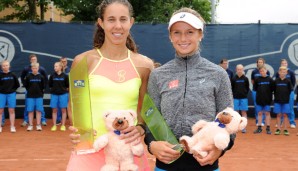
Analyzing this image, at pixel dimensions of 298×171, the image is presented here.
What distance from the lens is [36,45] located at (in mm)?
11531

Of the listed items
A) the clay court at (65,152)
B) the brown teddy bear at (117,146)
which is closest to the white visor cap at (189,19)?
the brown teddy bear at (117,146)

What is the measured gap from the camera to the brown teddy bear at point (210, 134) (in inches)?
83.3

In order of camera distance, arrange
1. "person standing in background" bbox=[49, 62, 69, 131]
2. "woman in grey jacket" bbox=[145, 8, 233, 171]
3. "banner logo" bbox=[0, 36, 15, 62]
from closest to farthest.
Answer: "woman in grey jacket" bbox=[145, 8, 233, 171] → "person standing in background" bbox=[49, 62, 69, 131] → "banner logo" bbox=[0, 36, 15, 62]

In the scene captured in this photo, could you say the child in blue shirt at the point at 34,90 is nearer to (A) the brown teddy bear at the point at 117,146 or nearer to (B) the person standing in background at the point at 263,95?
(B) the person standing in background at the point at 263,95

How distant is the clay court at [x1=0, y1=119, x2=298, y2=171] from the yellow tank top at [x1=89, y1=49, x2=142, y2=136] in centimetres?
402

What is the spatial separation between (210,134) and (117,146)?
1.64 feet

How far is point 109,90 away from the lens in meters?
2.36

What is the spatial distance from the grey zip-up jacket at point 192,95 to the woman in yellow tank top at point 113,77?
20 cm

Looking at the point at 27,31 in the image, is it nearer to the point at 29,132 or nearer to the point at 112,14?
the point at 29,132

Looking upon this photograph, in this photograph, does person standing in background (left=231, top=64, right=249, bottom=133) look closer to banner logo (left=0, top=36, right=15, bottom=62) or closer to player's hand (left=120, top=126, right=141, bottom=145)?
banner logo (left=0, top=36, right=15, bottom=62)

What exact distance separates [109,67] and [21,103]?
9.78 metres

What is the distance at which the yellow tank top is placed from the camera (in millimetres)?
2361

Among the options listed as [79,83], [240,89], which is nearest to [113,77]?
[79,83]

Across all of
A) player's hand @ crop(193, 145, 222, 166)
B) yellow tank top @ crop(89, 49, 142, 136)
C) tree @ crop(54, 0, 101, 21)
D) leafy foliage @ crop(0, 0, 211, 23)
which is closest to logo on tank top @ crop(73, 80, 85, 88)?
yellow tank top @ crop(89, 49, 142, 136)
